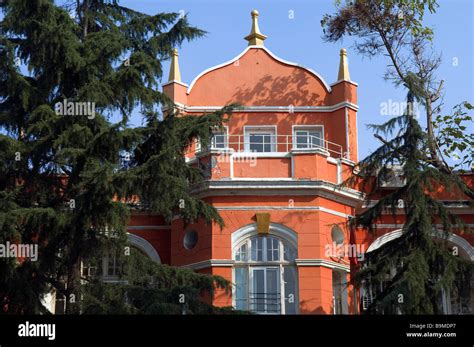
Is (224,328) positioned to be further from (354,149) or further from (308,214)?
(354,149)

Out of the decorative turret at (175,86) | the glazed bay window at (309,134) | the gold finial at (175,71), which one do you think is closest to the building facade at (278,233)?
the glazed bay window at (309,134)

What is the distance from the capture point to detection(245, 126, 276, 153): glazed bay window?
26.3m

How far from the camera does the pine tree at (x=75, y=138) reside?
16.4 meters

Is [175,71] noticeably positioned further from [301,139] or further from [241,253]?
[241,253]

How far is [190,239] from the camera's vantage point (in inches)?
895

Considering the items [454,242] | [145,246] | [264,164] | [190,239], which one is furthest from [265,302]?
[454,242]

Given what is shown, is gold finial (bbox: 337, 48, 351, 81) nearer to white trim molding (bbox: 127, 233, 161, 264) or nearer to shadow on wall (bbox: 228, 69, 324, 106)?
shadow on wall (bbox: 228, 69, 324, 106)

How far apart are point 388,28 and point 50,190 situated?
11515 mm

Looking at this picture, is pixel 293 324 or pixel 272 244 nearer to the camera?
pixel 293 324

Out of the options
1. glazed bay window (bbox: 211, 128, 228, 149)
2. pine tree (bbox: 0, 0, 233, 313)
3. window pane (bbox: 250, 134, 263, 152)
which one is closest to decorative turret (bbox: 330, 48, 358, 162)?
window pane (bbox: 250, 134, 263, 152)

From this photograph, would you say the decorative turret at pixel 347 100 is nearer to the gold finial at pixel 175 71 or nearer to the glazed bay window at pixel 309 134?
the glazed bay window at pixel 309 134

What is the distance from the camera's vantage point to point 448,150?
74.6 feet

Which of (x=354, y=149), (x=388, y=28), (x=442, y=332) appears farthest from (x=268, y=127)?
(x=442, y=332)

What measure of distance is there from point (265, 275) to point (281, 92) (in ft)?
23.6
